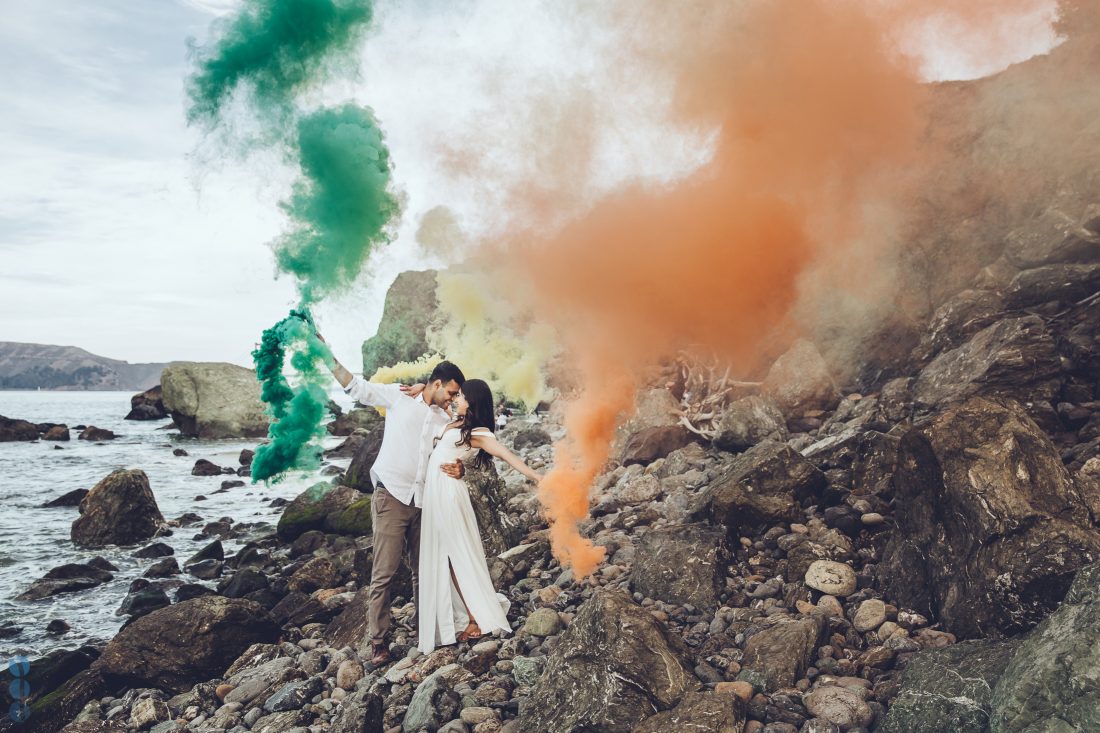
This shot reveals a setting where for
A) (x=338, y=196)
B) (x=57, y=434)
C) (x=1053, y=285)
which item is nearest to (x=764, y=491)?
(x=1053, y=285)

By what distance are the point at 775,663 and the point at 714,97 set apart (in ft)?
46.2

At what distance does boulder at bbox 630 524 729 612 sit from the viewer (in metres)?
7.08

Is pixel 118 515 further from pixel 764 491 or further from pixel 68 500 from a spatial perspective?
pixel 764 491

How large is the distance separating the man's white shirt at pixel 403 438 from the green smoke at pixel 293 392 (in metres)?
0.70

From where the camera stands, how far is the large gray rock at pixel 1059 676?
3553mm

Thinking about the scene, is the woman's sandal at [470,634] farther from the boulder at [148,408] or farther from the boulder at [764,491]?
the boulder at [148,408]

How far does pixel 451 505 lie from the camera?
697cm

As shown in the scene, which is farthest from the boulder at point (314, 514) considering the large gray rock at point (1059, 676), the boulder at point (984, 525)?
the large gray rock at point (1059, 676)

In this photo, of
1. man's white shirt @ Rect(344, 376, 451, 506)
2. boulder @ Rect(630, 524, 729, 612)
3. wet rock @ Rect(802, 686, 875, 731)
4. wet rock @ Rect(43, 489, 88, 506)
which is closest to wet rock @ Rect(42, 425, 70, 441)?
wet rock @ Rect(43, 489, 88, 506)

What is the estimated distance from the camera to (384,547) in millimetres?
6980

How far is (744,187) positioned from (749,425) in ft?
20.9

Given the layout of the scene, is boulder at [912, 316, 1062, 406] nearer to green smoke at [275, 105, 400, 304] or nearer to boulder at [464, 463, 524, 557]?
boulder at [464, 463, 524, 557]

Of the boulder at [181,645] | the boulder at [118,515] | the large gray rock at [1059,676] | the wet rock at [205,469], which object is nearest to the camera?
the large gray rock at [1059,676]

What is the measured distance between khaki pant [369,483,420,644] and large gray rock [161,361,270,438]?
36328mm
